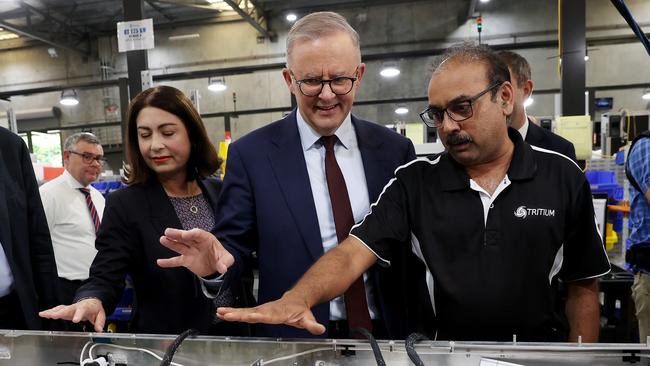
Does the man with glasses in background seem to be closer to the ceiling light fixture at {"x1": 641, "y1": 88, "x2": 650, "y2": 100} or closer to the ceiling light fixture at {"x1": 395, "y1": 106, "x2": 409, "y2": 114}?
the ceiling light fixture at {"x1": 395, "y1": 106, "x2": 409, "y2": 114}

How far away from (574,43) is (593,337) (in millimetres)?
3296

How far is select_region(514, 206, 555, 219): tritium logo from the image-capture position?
3.41ft

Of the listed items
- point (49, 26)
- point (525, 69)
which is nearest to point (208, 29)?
point (49, 26)

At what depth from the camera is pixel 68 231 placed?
3.06 metres

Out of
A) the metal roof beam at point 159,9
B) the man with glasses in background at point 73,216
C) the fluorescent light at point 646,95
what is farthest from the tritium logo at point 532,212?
the fluorescent light at point 646,95

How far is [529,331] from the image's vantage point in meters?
1.02

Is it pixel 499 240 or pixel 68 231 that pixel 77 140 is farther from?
pixel 499 240

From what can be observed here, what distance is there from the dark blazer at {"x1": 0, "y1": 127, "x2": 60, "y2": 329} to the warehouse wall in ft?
28.4

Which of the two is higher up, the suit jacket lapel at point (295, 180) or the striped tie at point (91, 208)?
the suit jacket lapel at point (295, 180)

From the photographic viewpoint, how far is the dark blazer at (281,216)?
1.14 meters

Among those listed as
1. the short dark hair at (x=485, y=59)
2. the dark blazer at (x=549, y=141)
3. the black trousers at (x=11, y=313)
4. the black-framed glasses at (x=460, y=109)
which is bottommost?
the black trousers at (x=11, y=313)

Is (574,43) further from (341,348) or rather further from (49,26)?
(49,26)

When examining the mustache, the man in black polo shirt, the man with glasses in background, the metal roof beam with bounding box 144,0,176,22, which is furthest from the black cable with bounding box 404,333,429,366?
the metal roof beam with bounding box 144,0,176,22

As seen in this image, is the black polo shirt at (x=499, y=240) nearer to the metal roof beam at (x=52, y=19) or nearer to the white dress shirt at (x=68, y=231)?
the white dress shirt at (x=68, y=231)
